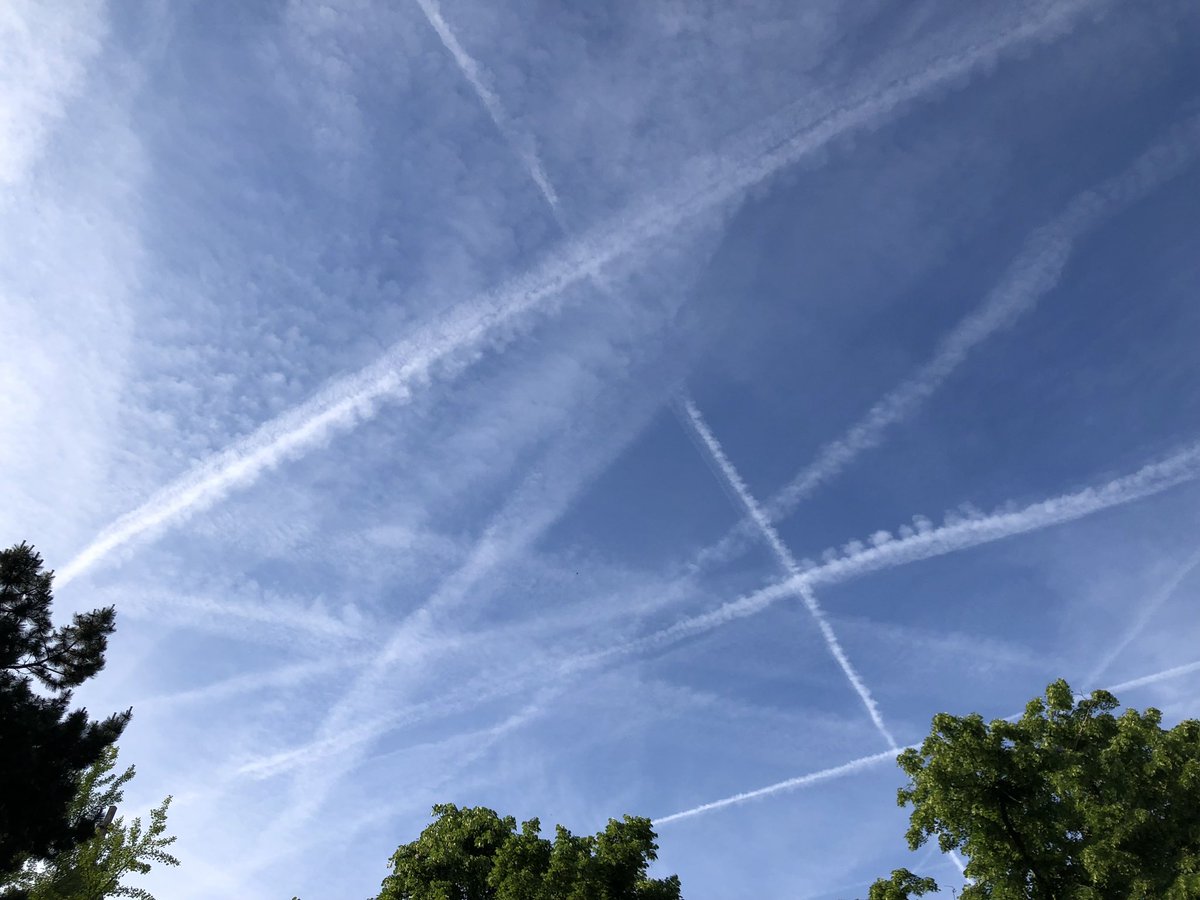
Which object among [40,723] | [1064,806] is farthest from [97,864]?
[1064,806]

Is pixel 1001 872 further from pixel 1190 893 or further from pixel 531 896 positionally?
pixel 531 896

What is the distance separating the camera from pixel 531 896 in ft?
76.8

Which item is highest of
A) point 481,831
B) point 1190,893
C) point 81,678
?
point 481,831

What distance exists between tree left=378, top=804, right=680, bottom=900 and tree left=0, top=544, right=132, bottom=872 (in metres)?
12.1

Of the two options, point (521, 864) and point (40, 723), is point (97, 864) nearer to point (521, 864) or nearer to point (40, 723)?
point (40, 723)

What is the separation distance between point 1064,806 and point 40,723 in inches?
1126

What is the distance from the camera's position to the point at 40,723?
16156 mm

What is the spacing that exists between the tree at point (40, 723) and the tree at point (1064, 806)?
2444 cm

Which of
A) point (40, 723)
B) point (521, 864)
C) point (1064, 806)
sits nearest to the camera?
point (40, 723)

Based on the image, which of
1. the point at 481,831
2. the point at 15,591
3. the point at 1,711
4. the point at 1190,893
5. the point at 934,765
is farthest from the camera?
the point at 481,831

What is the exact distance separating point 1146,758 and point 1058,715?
2.67 meters

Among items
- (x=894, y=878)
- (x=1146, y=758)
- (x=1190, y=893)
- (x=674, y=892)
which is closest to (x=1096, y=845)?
(x=1190, y=893)

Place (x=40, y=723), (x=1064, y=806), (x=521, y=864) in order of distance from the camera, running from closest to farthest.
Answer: (x=40, y=723)
(x=1064, y=806)
(x=521, y=864)

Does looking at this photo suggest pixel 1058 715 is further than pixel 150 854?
Yes
